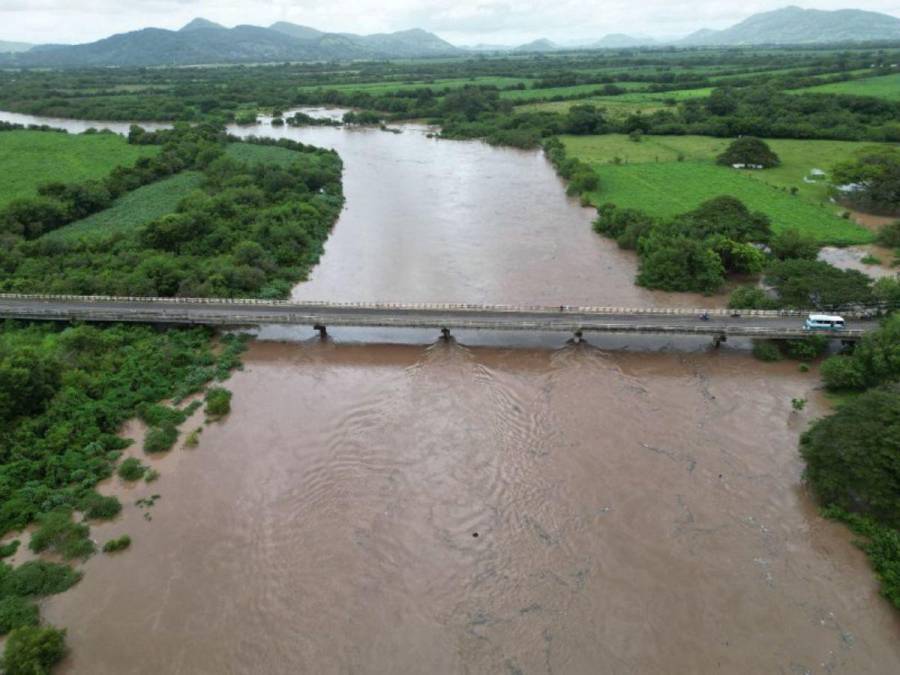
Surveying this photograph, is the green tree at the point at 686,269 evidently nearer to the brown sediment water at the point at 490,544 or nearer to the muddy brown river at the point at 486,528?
the muddy brown river at the point at 486,528

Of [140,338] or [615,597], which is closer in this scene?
[615,597]

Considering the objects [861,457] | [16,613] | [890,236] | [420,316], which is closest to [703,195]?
[890,236]

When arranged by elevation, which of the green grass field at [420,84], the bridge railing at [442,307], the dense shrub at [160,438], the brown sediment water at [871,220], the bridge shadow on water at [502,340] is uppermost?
the green grass field at [420,84]

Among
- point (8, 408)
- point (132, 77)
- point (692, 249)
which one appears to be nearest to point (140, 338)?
point (8, 408)

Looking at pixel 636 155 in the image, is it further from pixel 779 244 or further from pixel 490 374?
pixel 490 374

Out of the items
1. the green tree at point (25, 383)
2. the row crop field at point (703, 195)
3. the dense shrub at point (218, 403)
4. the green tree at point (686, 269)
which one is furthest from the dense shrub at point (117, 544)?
the row crop field at point (703, 195)

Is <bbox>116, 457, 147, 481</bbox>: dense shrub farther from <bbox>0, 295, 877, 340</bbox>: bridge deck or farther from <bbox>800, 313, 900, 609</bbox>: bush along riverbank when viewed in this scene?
<bbox>800, 313, 900, 609</bbox>: bush along riverbank
